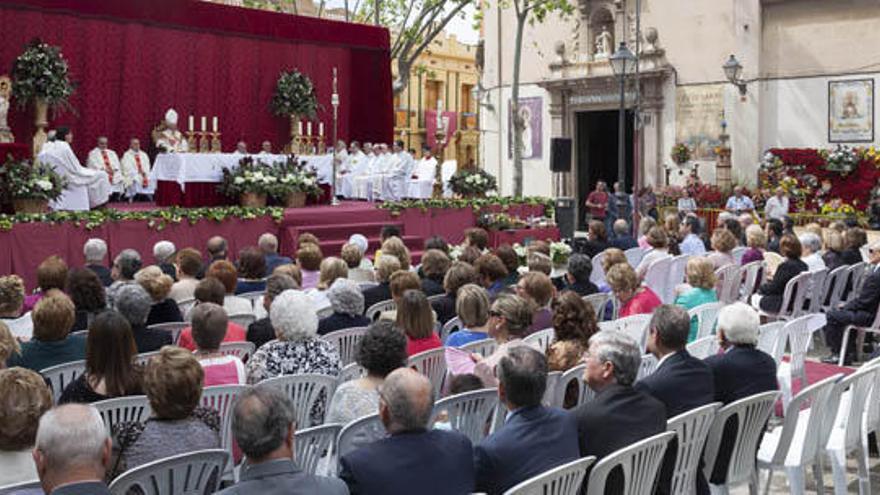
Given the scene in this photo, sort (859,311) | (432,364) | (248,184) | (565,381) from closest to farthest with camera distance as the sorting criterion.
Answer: (565,381), (432,364), (859,311), (248,184)

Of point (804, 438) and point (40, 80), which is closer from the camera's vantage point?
point (804, 438)

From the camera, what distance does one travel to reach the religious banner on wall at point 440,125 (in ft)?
142

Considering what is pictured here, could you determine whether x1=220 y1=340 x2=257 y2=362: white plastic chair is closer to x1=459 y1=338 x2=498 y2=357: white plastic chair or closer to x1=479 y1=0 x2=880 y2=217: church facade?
x1=459 y1=338 x2=498 y2=357: white plastic chair

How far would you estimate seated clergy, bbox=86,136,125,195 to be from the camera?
1540 cm

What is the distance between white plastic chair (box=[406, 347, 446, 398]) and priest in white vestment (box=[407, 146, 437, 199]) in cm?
1333

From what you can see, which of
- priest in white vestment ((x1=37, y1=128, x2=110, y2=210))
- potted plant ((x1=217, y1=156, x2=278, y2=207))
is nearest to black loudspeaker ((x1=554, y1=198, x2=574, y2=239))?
potted plant ((x1=217, y1=156, x2=278, y2=207))

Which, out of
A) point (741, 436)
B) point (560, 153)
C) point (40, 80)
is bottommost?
point (741, 436)

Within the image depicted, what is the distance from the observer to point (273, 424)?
3105 mm

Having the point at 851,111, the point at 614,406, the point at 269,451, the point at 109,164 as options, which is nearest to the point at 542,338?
the point at 614,406

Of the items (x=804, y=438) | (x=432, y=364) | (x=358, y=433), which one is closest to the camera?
(x=358, y=433)

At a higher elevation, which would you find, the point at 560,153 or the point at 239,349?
the point at 560,153

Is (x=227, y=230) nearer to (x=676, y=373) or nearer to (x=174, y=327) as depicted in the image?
(x=174, y=327)

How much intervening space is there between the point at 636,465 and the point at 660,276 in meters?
6.28

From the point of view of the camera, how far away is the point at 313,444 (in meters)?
3.91
